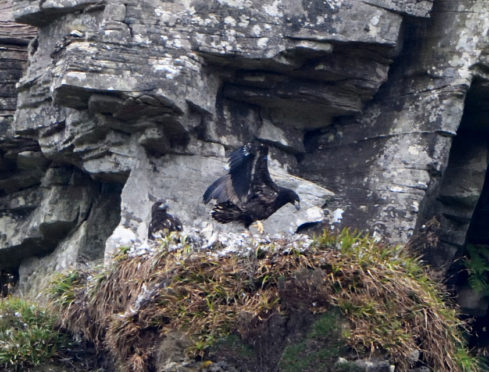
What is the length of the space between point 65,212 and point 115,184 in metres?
0.66

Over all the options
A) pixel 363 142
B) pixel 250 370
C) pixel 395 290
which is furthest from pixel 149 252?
pixel 363 142

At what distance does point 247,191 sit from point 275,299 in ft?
Answer: 6.52

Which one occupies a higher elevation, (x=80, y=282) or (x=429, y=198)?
(x=429, y=198)

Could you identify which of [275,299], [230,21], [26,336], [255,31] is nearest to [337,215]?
[255,31]

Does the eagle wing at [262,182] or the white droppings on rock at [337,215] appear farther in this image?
the white droppings on rock at [337,215]

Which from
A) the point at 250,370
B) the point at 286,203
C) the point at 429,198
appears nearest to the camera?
the point at 250,370

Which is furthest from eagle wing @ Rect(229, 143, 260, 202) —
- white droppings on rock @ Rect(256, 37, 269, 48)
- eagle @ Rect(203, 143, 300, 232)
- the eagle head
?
→ white droppings on rock @ Rect(256, 37, 269, 48)

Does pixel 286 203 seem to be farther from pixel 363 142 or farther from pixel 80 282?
pixel 80 282

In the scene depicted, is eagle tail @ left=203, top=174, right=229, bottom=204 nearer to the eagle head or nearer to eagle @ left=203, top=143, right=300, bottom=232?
eagle @ left=203, top=143, right=300, bottom=232

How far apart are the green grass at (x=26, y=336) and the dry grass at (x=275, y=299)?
517 mm

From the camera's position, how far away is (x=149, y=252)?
10.2m

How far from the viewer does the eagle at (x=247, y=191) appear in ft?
37.2

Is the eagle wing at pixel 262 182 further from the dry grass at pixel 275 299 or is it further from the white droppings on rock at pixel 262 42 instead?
the dry grass at pixel 275 299

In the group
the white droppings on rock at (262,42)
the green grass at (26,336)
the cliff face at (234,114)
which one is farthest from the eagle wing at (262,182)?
the green grass at (26,336)
